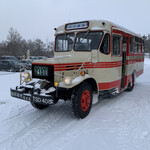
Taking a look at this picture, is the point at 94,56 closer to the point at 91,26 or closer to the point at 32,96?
the point at 91,26

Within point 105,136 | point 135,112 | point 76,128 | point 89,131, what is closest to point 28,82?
point 76,128

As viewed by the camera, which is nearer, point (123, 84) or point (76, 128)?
point (76, 128)

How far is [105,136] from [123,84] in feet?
13.6

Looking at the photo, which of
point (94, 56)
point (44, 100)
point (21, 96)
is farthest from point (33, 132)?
point (94, 56)

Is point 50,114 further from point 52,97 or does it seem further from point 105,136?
point 105,136

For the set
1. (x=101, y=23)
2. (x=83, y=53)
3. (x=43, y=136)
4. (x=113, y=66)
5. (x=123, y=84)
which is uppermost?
(x=101, y=23)

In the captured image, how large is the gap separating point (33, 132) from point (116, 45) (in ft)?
13.6

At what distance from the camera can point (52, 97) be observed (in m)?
4.28

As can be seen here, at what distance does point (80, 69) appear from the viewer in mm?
5094

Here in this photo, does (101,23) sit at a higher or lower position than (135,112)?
higher

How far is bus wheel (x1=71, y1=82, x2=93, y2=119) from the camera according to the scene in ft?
15.3

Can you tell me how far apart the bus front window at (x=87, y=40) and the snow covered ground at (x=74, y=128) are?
2101 mm

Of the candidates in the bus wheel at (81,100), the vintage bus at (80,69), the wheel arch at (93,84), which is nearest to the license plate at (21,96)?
the vintage bus at (80,69)

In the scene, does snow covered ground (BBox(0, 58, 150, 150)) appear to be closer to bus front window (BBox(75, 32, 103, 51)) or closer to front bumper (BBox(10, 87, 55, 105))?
front bumper (BBox(10, 87, 55, 105))
